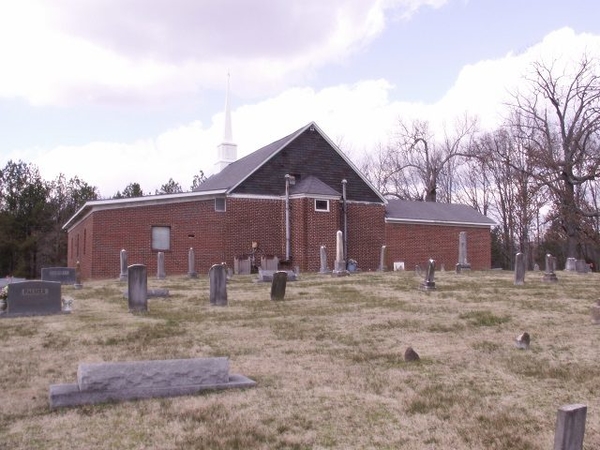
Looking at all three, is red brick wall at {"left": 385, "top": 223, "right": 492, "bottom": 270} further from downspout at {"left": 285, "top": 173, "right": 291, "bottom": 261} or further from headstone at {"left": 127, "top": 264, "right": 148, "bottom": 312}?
headstone at {"left": 127, "top": 264, "right": 148, "bottom": 312}

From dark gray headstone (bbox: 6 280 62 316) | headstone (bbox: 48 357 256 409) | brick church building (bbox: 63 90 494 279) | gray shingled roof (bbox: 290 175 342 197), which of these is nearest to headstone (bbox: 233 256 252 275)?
brick church building (bbox: 63 90 494 279)

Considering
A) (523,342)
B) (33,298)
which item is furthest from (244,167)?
(523,342)

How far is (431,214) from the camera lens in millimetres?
37312

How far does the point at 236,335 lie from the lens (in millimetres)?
10688

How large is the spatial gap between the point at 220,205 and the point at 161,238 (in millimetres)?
3242

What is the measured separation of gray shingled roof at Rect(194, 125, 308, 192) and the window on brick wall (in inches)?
142

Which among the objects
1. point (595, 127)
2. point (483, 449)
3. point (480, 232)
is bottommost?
point (483, 449)

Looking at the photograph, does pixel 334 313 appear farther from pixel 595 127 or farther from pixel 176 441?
pixel 595 127

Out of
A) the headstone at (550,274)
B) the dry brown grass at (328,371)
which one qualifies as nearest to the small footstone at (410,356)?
the dry brown grass at (328,371)

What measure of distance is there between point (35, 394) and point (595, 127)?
107ft

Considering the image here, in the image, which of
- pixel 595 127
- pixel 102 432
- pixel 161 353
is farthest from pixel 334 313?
pixel 595 127

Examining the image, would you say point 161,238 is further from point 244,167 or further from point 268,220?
point 244,167

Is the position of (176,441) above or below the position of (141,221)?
below

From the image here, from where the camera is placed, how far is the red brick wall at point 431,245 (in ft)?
116
